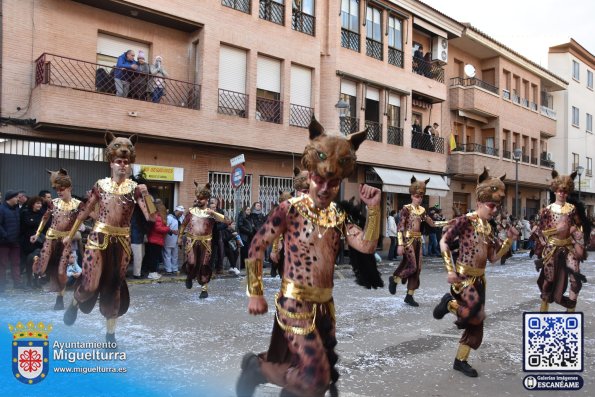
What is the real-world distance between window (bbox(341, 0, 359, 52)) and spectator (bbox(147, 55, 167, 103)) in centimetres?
845

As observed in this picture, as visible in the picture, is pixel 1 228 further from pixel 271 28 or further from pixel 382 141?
pixel 382 141

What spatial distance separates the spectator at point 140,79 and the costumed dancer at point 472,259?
11445 mm

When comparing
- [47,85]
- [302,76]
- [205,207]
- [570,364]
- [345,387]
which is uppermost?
[302,76]

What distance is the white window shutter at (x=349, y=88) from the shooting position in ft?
72.0

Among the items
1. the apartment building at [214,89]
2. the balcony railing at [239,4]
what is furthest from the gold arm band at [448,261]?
the balcony railing at [239,4]

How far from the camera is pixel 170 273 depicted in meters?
13.7

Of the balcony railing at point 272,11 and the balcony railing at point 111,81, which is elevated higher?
the balcony railing at point 272,11

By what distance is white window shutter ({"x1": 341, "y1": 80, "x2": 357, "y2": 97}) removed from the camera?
21945 mm

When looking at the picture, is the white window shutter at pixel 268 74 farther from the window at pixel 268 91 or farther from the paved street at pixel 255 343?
the paved street at pixel 255 343

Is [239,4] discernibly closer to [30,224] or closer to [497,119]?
[30,224]

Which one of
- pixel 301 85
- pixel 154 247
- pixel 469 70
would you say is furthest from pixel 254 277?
pixel 469 70

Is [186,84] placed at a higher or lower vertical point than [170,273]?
higher

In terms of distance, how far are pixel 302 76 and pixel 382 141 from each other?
5.03 m

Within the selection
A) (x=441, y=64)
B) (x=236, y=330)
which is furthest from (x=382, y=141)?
(x=236, y=330)
